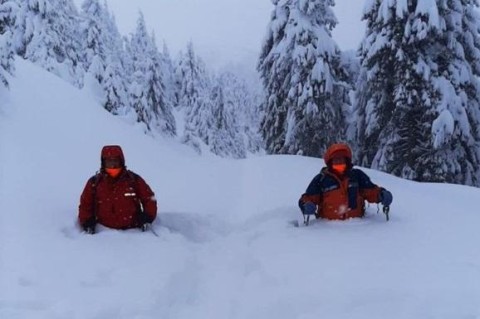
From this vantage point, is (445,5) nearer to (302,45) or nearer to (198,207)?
(302,45)

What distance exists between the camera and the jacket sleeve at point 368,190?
776 centimetres

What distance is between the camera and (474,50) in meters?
15.3

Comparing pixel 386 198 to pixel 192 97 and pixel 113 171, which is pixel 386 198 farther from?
pixel 192 97

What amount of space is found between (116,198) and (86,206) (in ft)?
1.41

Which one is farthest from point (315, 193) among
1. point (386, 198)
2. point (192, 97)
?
point (192, 97)

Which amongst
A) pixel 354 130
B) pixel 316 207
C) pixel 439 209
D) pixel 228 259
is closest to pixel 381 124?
pixel 354 130

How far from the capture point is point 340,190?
302 inches

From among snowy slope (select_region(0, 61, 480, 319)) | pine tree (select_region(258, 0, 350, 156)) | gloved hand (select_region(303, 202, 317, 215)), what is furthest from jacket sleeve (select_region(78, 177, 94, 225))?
pine tree (select_region(258, 0, 350, 156))

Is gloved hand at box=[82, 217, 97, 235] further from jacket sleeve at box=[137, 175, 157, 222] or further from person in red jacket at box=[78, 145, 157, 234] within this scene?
jacket sleeve at box=[137, 175, 157, 222]

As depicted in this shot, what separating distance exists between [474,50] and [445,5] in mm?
1665

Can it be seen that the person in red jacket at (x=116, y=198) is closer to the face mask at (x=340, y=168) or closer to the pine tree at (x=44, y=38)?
the face mask at (x=340, y=168)

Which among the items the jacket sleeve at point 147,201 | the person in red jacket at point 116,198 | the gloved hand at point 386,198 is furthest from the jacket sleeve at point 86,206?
the gloved hand at point 386,198

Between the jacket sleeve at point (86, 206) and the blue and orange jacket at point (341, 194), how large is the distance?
3001 millimetres

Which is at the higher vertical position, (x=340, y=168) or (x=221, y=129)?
(x=221, y=129)
